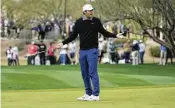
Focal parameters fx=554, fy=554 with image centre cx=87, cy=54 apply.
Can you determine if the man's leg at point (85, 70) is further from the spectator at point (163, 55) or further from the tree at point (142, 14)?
the spectator at point (163, 55)

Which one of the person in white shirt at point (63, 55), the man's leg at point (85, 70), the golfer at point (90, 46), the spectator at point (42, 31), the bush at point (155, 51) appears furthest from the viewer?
the spectator at point (42, 31)

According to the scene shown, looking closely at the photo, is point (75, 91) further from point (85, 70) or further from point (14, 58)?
point (14, 58)

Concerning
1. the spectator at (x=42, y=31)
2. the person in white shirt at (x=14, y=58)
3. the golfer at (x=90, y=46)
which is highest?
the spectator at (x=42, y=31)

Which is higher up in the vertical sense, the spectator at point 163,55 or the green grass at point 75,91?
the spectator at point 163,55

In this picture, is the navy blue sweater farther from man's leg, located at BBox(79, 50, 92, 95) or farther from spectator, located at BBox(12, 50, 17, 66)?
spectator, located at BBox(12, 50, 17, 66)

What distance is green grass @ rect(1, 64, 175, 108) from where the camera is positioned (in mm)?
10656

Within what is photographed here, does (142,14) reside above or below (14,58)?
above

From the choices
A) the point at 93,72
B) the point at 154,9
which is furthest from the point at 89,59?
the point at 154,9

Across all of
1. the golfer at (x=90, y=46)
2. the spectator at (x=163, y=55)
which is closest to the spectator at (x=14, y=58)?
the spectator at (x=163, y=55)

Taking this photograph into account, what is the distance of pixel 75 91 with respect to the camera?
48.9 feet

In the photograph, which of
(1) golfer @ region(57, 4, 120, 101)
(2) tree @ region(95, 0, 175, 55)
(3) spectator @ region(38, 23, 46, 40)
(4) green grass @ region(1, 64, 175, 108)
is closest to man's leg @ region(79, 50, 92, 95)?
(1) golfer @ region(57, 4, 120, 101)

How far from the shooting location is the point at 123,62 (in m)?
36.1

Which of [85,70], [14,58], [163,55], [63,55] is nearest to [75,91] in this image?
[85,70]

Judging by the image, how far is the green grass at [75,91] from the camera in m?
10.7
